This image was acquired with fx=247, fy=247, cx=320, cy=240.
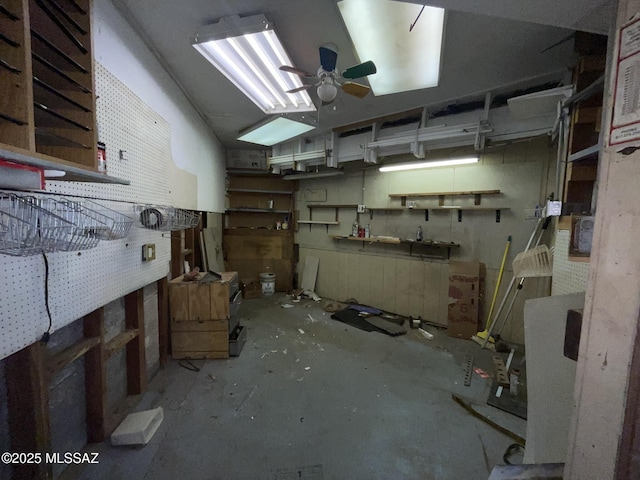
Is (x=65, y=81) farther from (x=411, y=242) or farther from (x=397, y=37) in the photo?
(x=411, y=242)

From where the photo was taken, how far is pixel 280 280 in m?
5.23

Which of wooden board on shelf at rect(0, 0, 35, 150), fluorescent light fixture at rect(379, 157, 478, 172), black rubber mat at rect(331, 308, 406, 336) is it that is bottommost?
black rubber mat at rect(331, 308, 406, 336)

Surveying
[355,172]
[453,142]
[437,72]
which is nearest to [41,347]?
[437,72]

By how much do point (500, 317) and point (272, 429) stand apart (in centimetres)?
307

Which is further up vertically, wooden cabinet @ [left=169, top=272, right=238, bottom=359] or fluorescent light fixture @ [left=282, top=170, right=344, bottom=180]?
fluorescent light fixture @ [left=282, top=170, right=344, bottom=180]

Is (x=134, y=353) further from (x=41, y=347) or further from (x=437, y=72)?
(x=437, y=72)

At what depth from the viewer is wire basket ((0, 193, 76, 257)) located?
0.78 meters

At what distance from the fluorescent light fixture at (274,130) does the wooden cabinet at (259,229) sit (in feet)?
4.48

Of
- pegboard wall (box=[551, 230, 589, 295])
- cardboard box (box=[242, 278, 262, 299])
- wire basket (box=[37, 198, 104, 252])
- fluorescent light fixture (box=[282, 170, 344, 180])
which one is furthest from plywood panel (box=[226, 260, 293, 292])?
pegboard wall (box=[551, 230, 589, 295])

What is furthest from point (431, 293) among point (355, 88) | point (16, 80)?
point (16, 80)

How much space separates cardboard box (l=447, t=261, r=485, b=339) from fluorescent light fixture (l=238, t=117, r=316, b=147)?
9.14 ft

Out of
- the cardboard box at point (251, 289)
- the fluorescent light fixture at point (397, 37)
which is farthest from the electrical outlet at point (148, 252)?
the cardboard box at point (251, 289)

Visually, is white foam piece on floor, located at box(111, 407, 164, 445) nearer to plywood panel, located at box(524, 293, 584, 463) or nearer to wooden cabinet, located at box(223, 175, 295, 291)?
plywood panel, located at box(524, 293, 584, 463)

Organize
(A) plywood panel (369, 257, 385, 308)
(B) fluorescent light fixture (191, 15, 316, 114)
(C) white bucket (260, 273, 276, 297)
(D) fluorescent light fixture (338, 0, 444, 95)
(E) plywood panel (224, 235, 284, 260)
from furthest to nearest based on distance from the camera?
(E) plywood panel (224, 235, 284, 260) → (C) white bucket (260, 273, 276, 297) → (A) plywood panel (369, 257, 385, 308) → (B) fluorescent light fixture (191, 15, 316, 114) → (D) fluorescent light fixture (338, 0, 444, 95)
